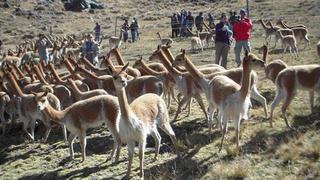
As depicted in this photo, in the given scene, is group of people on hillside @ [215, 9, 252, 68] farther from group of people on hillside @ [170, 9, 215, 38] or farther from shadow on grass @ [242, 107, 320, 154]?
group of people on hillside @ [170, 9, 215, 38]

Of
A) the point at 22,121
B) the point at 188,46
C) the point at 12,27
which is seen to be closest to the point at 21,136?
the point at 22,121

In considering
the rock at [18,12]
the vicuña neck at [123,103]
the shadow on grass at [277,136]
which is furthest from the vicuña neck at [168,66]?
the rock at [18,12]

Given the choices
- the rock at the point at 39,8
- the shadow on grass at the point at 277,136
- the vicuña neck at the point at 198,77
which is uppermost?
the rock at the point at 39,8

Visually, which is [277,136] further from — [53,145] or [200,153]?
[53,145]

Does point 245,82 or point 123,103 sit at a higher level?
point 245,82

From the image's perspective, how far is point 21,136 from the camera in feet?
37.0

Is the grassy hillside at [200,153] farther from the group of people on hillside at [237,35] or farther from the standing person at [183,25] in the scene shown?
the standing person at [183,25]

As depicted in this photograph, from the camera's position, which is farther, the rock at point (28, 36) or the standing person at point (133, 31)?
the rock at point (28, 36)

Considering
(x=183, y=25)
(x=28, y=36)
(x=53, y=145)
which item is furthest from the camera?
(x=28, y=36)

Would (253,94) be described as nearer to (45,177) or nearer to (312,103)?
(312,103)

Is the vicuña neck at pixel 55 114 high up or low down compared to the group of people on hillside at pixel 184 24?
down

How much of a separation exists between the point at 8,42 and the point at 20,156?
92.6ft

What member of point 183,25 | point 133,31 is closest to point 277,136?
point 133,31

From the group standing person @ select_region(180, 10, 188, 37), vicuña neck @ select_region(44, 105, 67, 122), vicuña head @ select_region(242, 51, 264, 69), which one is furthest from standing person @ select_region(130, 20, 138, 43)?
vicuña head @ select_region(242, 51, 264, 69)
